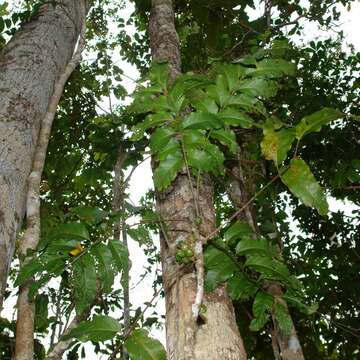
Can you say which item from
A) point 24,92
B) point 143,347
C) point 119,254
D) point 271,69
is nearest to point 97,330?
point 143,347

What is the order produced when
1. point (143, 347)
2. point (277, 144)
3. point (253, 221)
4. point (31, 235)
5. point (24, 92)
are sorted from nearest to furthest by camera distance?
point (143, 347) < point (277, 144) < point (31, 235) < point (24, 92) < point (253, 221)

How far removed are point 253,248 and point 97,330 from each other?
0.59m

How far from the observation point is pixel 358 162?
3.82 m

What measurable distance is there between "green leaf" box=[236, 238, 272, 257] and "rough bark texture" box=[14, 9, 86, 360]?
0.75 metres

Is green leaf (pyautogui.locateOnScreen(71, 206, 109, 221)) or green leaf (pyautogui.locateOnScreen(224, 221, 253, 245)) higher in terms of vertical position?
green leaf (pyautogui.locateOnScreen(71, 206, 109, 221))

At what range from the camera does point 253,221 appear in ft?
11.3

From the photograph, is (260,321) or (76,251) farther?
(260,321)

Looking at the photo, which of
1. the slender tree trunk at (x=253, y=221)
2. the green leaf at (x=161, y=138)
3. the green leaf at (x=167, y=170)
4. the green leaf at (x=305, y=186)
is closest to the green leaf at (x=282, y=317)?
the green leaf at (x=305, y=186)

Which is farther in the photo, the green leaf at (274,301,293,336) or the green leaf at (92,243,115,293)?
the green leaf at (274,301,293,336)

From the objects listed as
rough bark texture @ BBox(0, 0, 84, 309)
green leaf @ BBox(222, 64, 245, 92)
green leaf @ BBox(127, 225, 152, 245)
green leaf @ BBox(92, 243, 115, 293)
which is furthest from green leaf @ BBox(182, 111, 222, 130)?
rough bark texture @ BBox(0, 0, 84, 309)

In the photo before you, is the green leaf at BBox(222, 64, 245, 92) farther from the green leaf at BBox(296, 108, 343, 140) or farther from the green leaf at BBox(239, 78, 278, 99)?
the green leaf at BBox(296, 108, 343, 140)

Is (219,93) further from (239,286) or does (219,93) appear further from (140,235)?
(239,286)

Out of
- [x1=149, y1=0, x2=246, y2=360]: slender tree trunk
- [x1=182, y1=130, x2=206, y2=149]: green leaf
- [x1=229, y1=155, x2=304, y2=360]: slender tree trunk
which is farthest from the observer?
[x1=229, y1=155, x2=304, y2=360]: slender tree trunk

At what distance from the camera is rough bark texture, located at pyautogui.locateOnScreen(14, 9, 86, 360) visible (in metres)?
1.57
